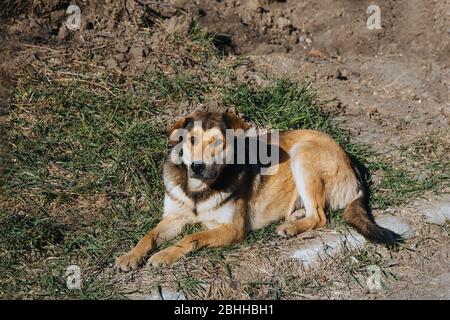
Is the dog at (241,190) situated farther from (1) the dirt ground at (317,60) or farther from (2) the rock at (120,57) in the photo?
(2) the rock at (120,57)

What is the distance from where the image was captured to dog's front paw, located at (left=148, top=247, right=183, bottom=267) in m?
5.99

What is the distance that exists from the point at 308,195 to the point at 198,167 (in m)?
1.38

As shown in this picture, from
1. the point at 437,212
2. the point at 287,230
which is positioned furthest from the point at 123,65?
the point at 437,212

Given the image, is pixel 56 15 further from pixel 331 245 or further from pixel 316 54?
pixel 331 245

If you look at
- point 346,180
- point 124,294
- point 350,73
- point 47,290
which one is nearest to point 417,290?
point 346,180

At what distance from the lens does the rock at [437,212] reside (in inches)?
280

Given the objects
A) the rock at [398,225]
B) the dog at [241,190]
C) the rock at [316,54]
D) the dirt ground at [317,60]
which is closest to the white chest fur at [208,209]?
the dog at [241,190]

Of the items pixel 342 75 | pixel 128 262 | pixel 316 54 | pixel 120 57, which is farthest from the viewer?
pixel 316 54

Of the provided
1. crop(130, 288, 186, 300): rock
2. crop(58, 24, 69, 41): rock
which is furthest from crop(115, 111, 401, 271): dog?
crop(58, 24, 69, 41): rock

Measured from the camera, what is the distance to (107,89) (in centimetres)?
789

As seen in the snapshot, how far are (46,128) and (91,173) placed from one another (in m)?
0.78

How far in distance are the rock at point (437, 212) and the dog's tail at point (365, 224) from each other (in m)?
0.45

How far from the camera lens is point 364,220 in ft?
21.6

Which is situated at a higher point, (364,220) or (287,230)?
(364,220)
